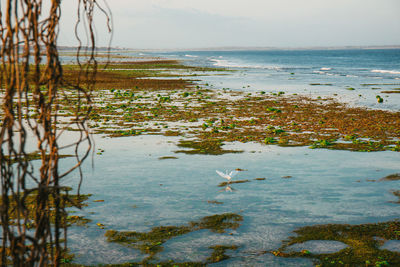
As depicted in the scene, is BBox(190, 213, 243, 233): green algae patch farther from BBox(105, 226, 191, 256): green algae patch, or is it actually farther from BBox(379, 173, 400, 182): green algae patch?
BBox(379, 173, 400, 182): green algae patch

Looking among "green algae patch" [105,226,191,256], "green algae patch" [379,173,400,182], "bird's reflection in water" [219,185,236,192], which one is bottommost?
"green algae patch" [105,226,191,256]

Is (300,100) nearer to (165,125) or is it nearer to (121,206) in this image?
(165,125)

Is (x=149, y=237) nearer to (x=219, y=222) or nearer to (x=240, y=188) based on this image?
(x=219, y=222)

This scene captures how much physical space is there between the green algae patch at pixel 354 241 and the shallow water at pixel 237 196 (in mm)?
230

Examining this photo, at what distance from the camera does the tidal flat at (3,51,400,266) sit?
7242 millimetres

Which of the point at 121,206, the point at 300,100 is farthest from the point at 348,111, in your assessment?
the point at 121,206

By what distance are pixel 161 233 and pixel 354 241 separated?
3.67 metres

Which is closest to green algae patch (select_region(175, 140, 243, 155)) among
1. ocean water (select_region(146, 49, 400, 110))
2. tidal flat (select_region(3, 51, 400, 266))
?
tidal flat (select_region(3, 51, 400, 266))

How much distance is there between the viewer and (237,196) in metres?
9.97

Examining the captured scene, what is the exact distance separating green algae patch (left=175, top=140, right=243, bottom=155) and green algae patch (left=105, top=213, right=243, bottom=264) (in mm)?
5674

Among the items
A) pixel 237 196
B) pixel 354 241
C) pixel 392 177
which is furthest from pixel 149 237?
pixel 392 177

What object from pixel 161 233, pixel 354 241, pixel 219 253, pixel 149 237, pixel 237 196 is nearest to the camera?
pixel 219 253

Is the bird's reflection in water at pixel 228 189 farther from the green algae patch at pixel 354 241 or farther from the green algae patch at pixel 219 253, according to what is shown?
the green algae patch at pixel 219 253

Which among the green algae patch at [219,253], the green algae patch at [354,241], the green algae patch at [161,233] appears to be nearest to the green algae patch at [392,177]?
the green algae patch at [354,241]
